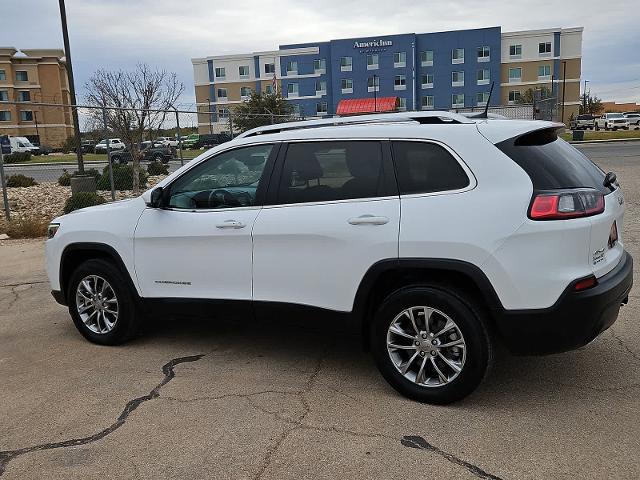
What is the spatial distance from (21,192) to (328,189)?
54.6 feet

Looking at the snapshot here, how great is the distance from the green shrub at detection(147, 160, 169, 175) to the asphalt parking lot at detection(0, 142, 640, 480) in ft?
55.1

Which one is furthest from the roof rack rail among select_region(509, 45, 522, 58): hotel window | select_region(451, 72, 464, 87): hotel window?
select_region(509, 45, 522, 58): hotel window

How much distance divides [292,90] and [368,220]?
80.0 m

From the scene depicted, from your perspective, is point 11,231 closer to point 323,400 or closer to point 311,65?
point 323,400

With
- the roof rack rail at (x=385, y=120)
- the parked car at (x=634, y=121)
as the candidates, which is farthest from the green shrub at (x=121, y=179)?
the parked car at (x=634, y=121)

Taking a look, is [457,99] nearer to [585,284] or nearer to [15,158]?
[15,158]

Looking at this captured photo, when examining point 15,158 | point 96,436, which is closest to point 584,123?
point 15,158

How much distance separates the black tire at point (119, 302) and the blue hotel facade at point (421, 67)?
71.4 metres

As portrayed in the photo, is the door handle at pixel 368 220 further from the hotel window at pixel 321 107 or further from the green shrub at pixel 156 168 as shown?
the hotel window at pixel 321 107

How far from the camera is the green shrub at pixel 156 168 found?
840 inches

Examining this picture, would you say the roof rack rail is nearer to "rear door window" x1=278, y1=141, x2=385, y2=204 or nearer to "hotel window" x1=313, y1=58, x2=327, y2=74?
"rear door window" x1=278, y1=141, x2=385, y2=204

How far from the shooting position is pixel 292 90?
266 feet

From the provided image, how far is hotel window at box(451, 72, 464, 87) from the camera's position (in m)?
75.2

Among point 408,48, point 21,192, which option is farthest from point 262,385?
point 408,48
